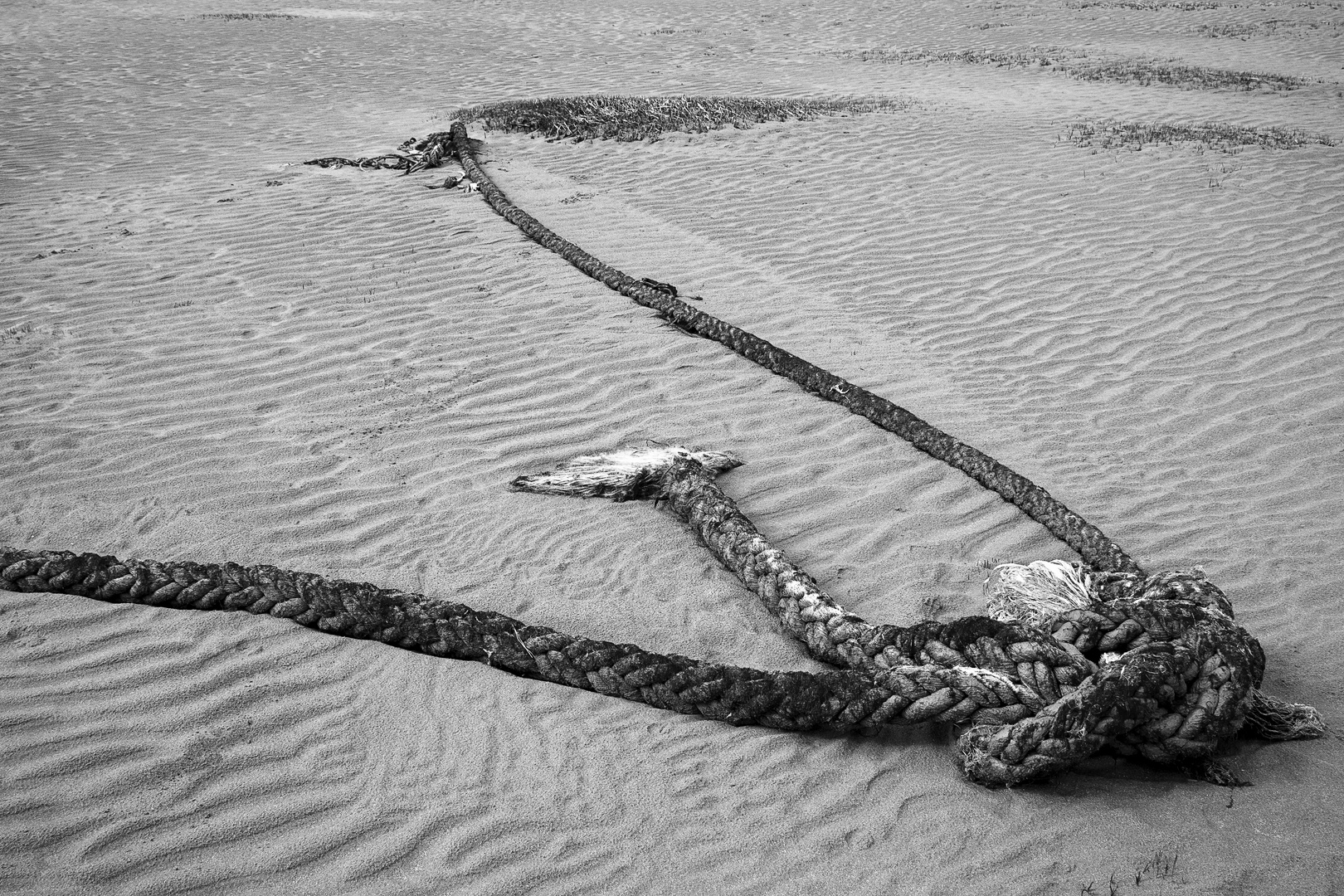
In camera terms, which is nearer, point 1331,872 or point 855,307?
point 1331,872

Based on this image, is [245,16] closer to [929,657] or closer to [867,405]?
[867,405]

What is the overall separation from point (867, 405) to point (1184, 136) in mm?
8159

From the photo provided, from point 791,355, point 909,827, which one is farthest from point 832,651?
point 791,355

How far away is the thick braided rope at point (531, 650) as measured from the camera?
297 cm

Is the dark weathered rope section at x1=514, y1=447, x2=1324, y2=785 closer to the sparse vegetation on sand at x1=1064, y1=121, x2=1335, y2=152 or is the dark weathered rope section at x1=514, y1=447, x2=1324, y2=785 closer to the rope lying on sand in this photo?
the rope lying on sand

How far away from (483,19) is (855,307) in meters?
18.2

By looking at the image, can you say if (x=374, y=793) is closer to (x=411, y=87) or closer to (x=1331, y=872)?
(x=1331, y=872)

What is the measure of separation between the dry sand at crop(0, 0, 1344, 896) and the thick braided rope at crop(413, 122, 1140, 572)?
10 centimetres

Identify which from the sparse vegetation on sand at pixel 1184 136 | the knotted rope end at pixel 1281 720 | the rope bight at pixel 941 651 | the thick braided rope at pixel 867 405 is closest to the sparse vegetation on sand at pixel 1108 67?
the sparse vegetation on sand at pixel 1184 136

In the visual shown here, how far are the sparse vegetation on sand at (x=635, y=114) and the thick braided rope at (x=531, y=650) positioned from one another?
29.0ft

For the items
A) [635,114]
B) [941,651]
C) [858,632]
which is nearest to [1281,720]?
[941,651]

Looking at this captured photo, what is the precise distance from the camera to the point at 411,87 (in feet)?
48.7

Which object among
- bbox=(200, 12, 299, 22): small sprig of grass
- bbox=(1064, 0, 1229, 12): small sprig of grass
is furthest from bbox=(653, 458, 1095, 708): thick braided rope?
bbox=(1064, 0, 1229, 12): small sprig of grass

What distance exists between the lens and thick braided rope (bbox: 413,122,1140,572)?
401cm
